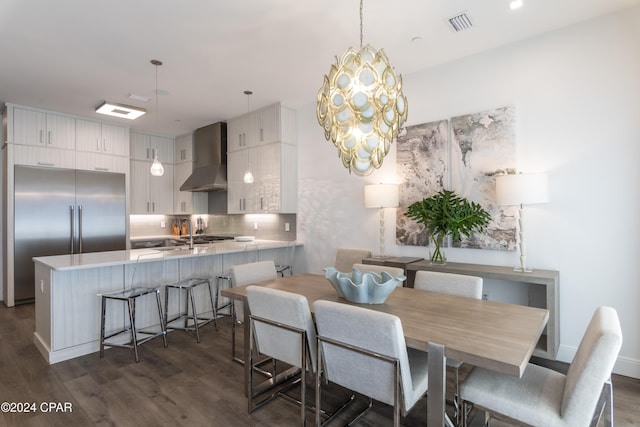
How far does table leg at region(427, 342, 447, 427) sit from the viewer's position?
148 centimetres

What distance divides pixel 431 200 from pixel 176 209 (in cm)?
507

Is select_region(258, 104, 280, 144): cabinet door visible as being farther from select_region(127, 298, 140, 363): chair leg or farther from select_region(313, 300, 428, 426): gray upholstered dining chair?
select_region(313, 300, 428, 426): gray upholstered dining chair

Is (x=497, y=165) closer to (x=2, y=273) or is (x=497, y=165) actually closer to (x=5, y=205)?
(x=5, y=205)

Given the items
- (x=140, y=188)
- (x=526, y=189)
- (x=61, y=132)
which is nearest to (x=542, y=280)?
(x=526, y=189)

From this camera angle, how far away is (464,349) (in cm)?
143

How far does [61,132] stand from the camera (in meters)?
5.07

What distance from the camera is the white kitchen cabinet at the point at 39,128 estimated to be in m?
4.65

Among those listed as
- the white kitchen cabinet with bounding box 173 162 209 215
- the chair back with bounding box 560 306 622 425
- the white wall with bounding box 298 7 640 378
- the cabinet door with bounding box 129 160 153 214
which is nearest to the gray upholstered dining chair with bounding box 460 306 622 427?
the chair back with bounding box 560 306 622 425

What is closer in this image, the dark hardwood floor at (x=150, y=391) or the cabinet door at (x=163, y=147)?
the dark hardwood floor at (x=150, y=391)

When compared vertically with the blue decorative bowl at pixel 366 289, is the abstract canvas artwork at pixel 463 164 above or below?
above

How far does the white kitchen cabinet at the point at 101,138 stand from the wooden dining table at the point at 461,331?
4746mm

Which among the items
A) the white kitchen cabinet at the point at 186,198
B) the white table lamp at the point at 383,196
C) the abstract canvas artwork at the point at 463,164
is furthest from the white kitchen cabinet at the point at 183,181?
the abstract canvas artwork at the point at 463,164

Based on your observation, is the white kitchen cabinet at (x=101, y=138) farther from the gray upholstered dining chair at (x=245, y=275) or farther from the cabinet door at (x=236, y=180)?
the gray upholstered dining chair at (x=245, y=275)

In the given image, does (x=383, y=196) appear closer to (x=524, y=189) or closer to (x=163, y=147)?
(x=524, y=189)
